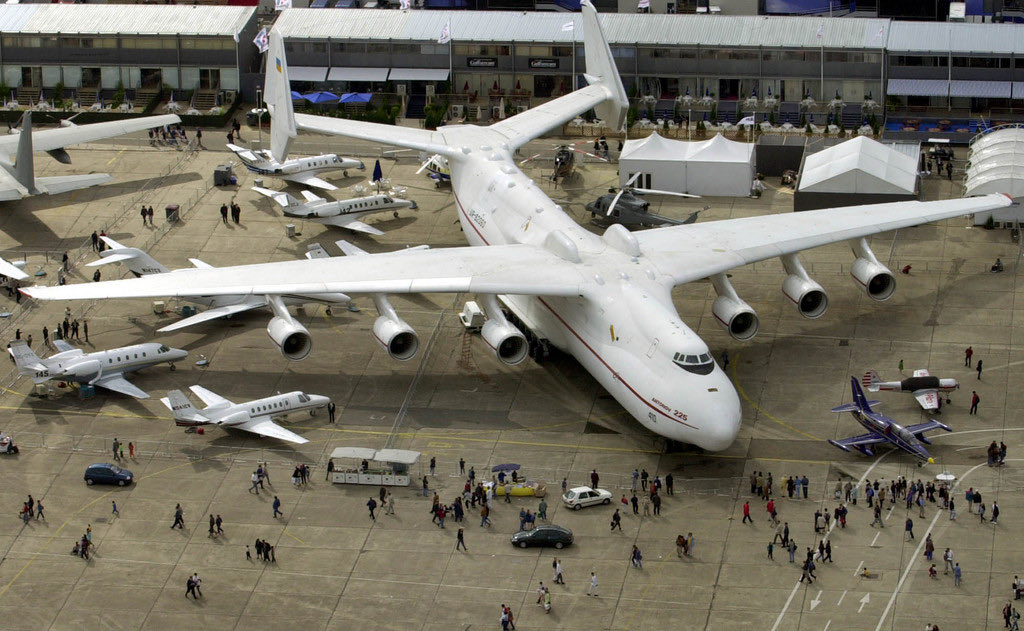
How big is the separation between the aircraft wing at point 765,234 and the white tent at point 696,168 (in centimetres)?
1571

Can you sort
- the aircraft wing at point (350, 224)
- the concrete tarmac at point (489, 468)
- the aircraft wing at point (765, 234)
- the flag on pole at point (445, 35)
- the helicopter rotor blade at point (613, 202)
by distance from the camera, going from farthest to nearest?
the flag on pole at point (445, 35) < the aircraft wing at point (350, 224) < the helicopter rotor blade at point (613, 202) < the aircraft wing at point (765, 234) < the concrete tarmac at point (489, 468)

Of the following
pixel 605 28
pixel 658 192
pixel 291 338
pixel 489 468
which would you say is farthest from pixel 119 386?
pixel 605 28

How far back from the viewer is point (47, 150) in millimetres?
109250

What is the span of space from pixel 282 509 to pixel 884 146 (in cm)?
5059

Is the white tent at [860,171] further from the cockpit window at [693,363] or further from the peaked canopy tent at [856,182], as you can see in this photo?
the cockpit window at [693,363]

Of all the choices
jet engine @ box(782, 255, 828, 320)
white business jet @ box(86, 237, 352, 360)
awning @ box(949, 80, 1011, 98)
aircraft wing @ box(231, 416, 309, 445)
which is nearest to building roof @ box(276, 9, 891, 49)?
awning @ box(949, 80, 1011, 98)

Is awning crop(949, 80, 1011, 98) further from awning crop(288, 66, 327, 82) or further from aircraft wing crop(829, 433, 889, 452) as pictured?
aircraft wing crop(829, 433, 889, 452)

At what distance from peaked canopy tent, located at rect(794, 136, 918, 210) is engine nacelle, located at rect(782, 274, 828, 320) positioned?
54.3 feet

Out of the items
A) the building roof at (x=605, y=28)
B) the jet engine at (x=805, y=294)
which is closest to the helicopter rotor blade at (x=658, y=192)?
the jet engine at (x=805, y=294)

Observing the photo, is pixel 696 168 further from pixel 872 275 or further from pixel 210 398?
pixel 210 398

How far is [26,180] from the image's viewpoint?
10162 cm

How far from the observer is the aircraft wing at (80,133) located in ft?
356

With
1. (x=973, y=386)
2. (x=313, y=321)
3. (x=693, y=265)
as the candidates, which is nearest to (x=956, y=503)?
(x=973, y=386)

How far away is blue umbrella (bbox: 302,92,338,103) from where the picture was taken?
121 m
